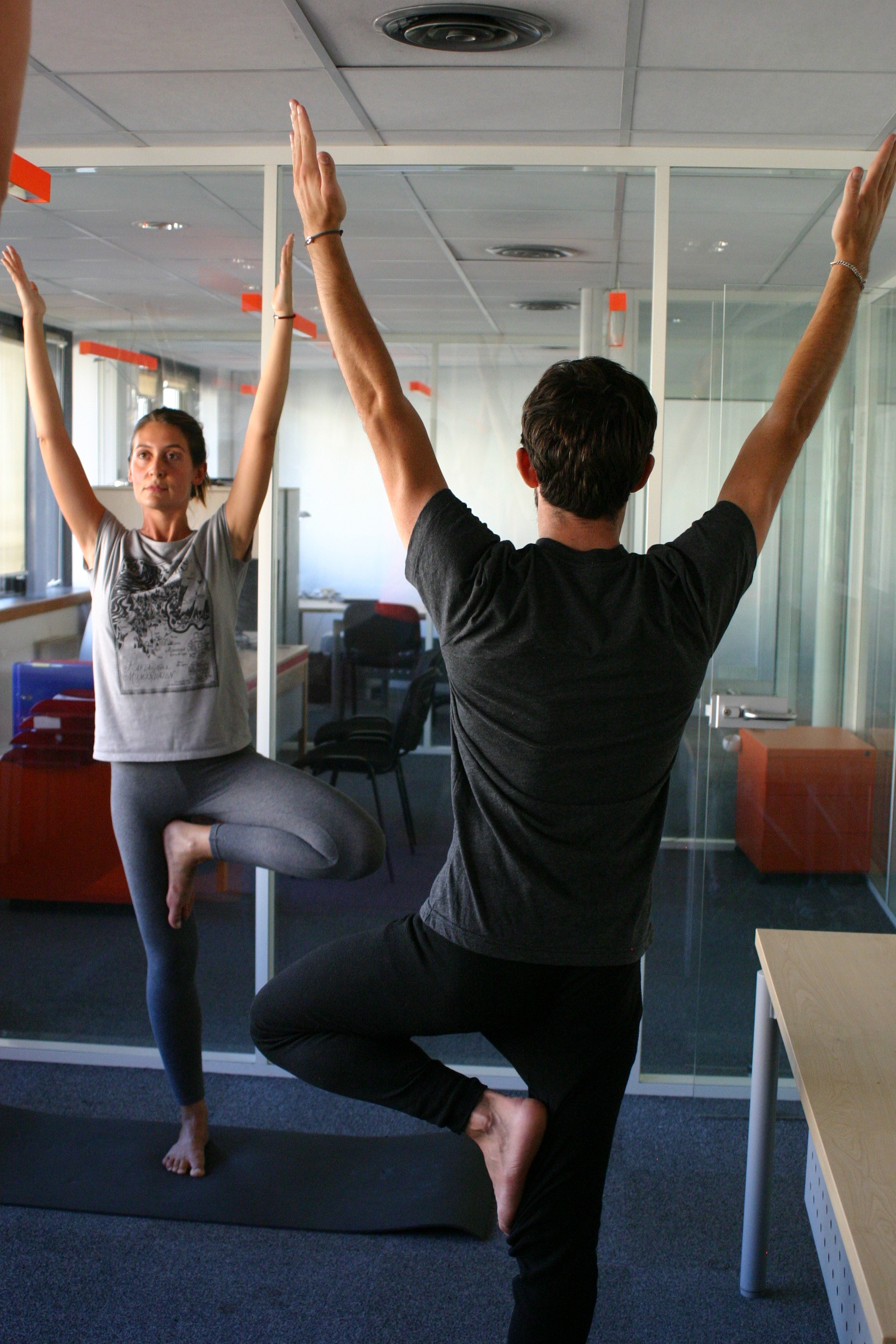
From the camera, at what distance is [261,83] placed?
3590 mm

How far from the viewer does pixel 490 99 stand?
3.68m

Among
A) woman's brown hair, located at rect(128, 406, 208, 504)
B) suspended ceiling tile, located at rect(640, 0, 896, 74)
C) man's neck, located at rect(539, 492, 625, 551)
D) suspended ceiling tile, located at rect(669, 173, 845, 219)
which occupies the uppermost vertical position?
suspended ceiling tile, located at rect(640, 0, 896, 74)

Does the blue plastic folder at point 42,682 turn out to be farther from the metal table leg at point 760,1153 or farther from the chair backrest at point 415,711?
the metal table leg at point 760,1153

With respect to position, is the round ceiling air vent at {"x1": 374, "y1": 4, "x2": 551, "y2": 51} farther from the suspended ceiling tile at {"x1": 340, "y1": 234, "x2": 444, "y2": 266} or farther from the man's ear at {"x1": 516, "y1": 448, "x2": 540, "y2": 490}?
the man's ear at {"x1": 516, "y1": 448, "x2": 540, "y2": 490}

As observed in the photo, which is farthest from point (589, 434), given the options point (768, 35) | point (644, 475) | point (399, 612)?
point (399, 612)

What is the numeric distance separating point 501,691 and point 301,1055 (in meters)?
0.66

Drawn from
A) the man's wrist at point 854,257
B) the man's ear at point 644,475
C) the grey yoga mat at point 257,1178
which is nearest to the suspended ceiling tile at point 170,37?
the man's wrist at point 854,257

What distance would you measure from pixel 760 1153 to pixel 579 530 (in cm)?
154

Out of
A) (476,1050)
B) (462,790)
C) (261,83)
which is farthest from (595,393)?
(261,83)

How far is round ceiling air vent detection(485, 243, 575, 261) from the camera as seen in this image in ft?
11.4

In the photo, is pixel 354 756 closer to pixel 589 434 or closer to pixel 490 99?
pixel 490 99

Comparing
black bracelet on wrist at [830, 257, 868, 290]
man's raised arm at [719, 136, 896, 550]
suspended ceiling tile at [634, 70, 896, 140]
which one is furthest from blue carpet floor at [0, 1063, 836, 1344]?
suspended ceiling tile at [634, 70, 896, 140]

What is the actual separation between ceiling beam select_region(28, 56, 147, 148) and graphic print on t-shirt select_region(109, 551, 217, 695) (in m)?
1.31

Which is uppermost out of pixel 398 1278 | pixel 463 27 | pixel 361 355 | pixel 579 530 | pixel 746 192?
pixel 463 27
